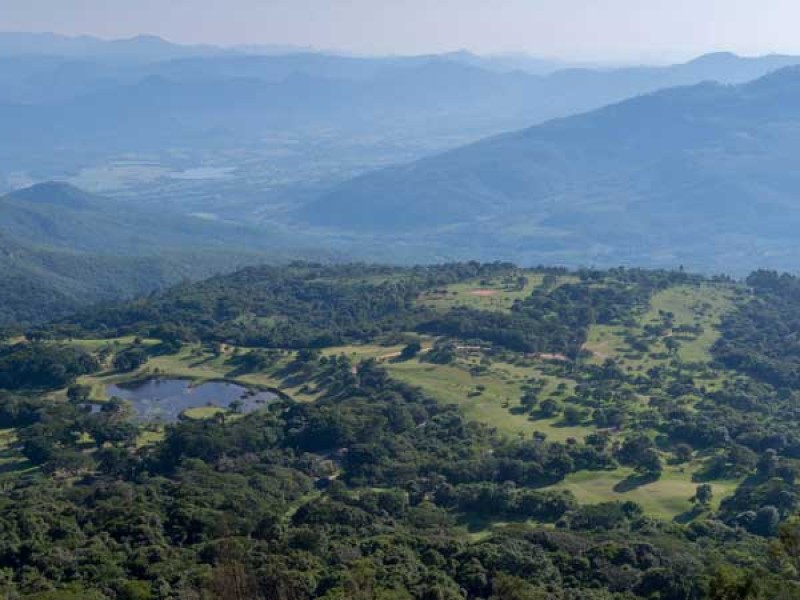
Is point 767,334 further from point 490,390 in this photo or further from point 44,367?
point 44,367

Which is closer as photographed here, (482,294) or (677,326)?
(677,326)

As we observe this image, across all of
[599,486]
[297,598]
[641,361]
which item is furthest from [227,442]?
[641,361]

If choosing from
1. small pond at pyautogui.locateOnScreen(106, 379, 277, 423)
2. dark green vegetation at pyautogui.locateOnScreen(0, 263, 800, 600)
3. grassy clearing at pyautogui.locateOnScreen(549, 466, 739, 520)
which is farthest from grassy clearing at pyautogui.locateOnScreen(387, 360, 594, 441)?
small pond at pyautogui.locateOnScreen(106, 379, 277, 423)

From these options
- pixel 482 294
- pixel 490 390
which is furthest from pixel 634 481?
pixel 482 294

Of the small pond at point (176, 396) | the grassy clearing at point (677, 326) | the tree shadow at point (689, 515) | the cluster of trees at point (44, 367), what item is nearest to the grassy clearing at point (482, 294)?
the grassy clearing at point (677, 326)

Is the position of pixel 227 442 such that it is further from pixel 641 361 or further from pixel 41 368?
pixel 641 361

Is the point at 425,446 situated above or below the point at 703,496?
below

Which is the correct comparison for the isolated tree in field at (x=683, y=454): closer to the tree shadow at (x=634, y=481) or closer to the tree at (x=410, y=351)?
the tree shadow at (x=634, y=481)
